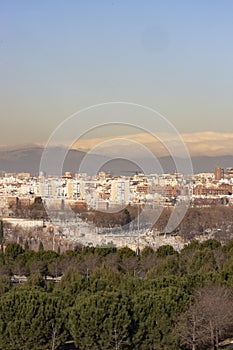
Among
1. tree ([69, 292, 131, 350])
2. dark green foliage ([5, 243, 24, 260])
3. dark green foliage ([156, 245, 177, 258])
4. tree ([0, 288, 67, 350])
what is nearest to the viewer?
tree ([69, 292, 131, 350])

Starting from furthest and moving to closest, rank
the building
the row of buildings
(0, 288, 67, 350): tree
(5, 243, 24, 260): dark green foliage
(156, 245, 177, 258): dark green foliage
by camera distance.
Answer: the building
the row of buildings
(5, 243, 24, 260): dark green foliage
(156, 245, 177, 258): dark green foliage
(0, 288, 67, 350): tree

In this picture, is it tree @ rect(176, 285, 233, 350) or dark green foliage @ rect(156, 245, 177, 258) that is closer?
tree @ rect(176, 285, 233, 350)

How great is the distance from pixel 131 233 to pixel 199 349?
22.4 m

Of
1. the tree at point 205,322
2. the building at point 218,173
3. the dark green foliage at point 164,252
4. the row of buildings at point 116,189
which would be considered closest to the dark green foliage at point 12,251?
the dark green foliage at point 164,252

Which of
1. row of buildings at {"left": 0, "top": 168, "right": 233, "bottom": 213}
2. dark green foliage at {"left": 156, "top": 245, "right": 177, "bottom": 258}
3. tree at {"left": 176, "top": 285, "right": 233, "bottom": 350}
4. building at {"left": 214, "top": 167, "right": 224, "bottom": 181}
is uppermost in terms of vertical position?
building at {"left": 214, "top": 167, "right": 224, "bottom": 181}

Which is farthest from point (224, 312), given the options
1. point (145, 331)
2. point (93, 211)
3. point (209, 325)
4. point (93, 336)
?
point (93, 211)

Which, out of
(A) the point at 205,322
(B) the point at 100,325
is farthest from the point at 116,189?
(B) the point at 100,325

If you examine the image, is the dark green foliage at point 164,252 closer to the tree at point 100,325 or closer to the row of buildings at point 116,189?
the tree at point 100,325

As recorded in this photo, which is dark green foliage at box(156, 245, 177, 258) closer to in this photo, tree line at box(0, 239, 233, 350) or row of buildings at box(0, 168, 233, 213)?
tree line at box(0, 239, 233, 350)

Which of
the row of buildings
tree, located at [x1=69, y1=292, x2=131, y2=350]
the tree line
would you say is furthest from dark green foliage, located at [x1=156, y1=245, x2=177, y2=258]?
the row of buildings

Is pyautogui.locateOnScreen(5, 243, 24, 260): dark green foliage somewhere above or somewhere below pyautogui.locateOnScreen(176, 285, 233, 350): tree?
above

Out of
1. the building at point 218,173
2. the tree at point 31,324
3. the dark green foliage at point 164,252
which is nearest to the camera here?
the tree at point 31,324

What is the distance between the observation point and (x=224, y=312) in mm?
11461

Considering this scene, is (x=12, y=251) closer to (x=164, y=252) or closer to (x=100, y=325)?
(x=164, y=252)
